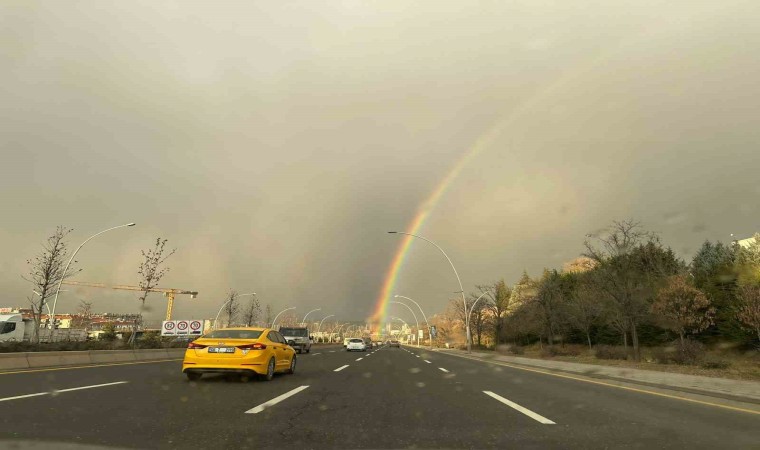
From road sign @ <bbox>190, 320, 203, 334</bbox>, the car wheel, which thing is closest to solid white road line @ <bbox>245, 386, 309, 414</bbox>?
the car wheel

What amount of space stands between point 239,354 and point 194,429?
5.67 meters

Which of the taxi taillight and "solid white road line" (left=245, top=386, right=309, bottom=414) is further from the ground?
the taxi taillight

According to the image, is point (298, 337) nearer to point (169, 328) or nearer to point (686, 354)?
point (169, 328)

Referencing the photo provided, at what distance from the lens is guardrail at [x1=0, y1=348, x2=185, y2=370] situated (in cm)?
1504

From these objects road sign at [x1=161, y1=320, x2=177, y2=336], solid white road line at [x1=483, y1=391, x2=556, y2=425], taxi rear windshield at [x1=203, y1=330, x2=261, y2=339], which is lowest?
solid white road line at [x1=483, y1=391, x2=556, y2=425]

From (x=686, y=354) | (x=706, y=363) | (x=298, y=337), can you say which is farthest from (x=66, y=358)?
(x=686, y=354)

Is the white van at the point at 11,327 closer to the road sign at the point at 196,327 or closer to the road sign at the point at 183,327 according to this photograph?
the road sign at the point at 183,327

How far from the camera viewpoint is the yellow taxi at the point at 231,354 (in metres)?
11.1

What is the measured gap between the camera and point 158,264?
1592 inches

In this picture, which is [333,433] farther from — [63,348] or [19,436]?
[63,348]

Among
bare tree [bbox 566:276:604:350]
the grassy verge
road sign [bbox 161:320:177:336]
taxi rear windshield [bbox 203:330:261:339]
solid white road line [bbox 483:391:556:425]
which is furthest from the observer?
road sign [bbox 161:320:177:336]

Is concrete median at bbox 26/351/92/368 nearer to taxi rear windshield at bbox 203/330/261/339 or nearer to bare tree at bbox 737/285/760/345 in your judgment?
taxi rear windshield at bbox 203/330/261/339

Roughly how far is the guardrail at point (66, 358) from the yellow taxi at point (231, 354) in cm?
743

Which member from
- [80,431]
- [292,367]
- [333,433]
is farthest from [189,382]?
[333,433]
